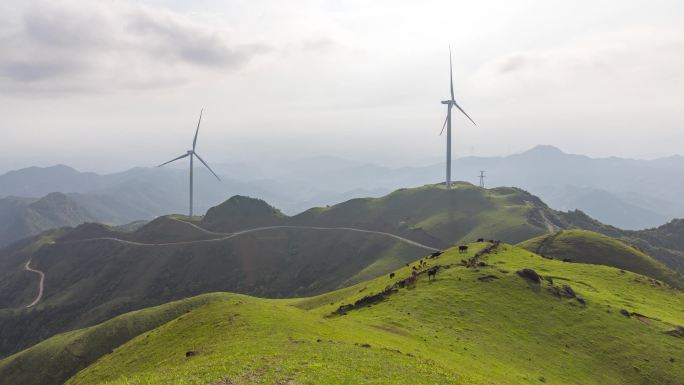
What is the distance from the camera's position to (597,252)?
12150cm

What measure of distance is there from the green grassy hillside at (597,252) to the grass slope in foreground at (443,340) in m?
34.0

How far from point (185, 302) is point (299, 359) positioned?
324ft

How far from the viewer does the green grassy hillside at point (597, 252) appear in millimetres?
115750

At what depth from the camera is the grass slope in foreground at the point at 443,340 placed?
3609cm

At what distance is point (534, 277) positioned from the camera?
74.5 metres

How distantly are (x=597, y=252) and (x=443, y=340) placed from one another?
294ft

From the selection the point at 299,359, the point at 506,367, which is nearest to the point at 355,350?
the point at 299,359

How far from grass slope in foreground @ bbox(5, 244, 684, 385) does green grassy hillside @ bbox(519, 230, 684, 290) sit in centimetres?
3395

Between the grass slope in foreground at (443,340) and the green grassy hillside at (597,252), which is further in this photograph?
the green grassy hillside at (597,252)

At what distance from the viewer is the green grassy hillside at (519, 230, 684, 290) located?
380 ft

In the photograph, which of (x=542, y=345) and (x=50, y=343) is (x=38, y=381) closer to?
(x=50, y=343)

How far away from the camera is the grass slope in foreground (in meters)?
36.1

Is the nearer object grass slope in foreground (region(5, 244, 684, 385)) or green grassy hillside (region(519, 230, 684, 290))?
grass slope in foreground (region(5, 244, 684, 385))

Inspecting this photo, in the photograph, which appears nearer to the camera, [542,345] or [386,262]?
[542,345]
